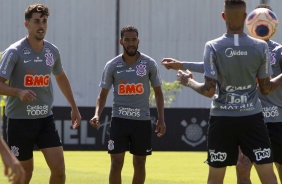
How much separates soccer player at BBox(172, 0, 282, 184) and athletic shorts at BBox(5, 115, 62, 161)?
2.59 meters

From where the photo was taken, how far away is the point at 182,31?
149 ft

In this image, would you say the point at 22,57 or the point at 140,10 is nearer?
the point at 22,57

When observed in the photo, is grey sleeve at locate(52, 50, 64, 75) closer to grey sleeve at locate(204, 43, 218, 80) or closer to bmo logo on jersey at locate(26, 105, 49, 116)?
bmo logo on jersey at locate(26, 105, 49, 116)

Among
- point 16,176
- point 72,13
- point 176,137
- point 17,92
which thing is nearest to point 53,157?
point 17,92

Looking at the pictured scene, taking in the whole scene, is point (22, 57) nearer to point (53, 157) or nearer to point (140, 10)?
point (53, 157)

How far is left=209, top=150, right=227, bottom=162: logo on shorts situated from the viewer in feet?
28.2

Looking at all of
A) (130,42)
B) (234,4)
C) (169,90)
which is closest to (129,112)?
(130,42)

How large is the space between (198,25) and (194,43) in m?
0.96

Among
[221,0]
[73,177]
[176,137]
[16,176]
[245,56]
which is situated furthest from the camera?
[221,0]

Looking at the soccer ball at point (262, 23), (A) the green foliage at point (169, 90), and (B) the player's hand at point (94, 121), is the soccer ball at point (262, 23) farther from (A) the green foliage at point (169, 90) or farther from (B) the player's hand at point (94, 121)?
(A) the green foliage at point (169, 90)

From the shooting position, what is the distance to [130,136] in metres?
12.2

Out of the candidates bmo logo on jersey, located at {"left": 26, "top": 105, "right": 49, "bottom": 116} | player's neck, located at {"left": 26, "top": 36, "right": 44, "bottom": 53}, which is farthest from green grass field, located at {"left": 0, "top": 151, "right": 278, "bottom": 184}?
player's neck, located at {"left": 26, "top": 36, "right": 44, "bottom": 53}

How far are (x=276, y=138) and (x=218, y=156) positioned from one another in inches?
93.8

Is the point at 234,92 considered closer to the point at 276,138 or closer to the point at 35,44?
the point at 276,138
